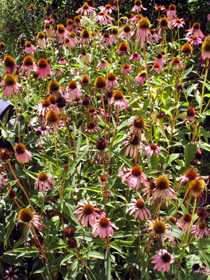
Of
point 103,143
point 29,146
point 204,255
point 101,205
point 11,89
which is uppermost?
point 11,89

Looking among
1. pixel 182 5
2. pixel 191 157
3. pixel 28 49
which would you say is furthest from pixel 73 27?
pixel 182 5

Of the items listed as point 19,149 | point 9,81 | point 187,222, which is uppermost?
point 9,81

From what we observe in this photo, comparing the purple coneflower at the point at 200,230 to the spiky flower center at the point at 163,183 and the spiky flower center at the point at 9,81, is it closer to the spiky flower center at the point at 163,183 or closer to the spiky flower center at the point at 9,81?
→ the spiky flower center at the point at 163,183

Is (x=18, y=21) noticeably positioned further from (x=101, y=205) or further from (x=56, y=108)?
(x=101, y=205)

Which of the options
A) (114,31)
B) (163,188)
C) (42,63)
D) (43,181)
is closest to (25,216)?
(43,181)

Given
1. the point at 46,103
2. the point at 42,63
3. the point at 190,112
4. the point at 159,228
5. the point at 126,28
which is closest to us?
the point at 159,228

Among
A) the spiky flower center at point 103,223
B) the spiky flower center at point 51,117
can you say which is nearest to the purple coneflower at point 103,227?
the spiky flower center at point 103,223

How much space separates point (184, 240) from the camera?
5.11ft

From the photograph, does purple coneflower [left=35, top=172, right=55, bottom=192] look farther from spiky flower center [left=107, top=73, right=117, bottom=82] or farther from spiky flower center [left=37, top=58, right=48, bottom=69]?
spiky flower center [left=37, top=58, right=48, bottom=69]

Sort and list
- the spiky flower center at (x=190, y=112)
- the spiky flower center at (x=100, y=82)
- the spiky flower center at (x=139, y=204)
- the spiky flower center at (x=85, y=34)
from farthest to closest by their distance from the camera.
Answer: the spiky flower center at (x=85, y=34) → the spiky flower center at (x=190, y=112) → the spiky flower center at (x=100, y=82) → the spiky flower center at (x=139, y=204)

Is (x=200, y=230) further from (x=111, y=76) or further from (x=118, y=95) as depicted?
(x=111, y=76)

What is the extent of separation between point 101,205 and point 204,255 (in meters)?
0.62

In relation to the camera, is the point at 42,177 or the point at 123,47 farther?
the point at 123,47

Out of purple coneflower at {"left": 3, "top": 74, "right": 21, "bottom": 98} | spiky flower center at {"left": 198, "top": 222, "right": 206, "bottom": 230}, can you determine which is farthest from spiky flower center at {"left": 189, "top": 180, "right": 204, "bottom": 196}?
purple coneflower at {"left": 3, "top": 74, "right": 21, "bottom": 98}
